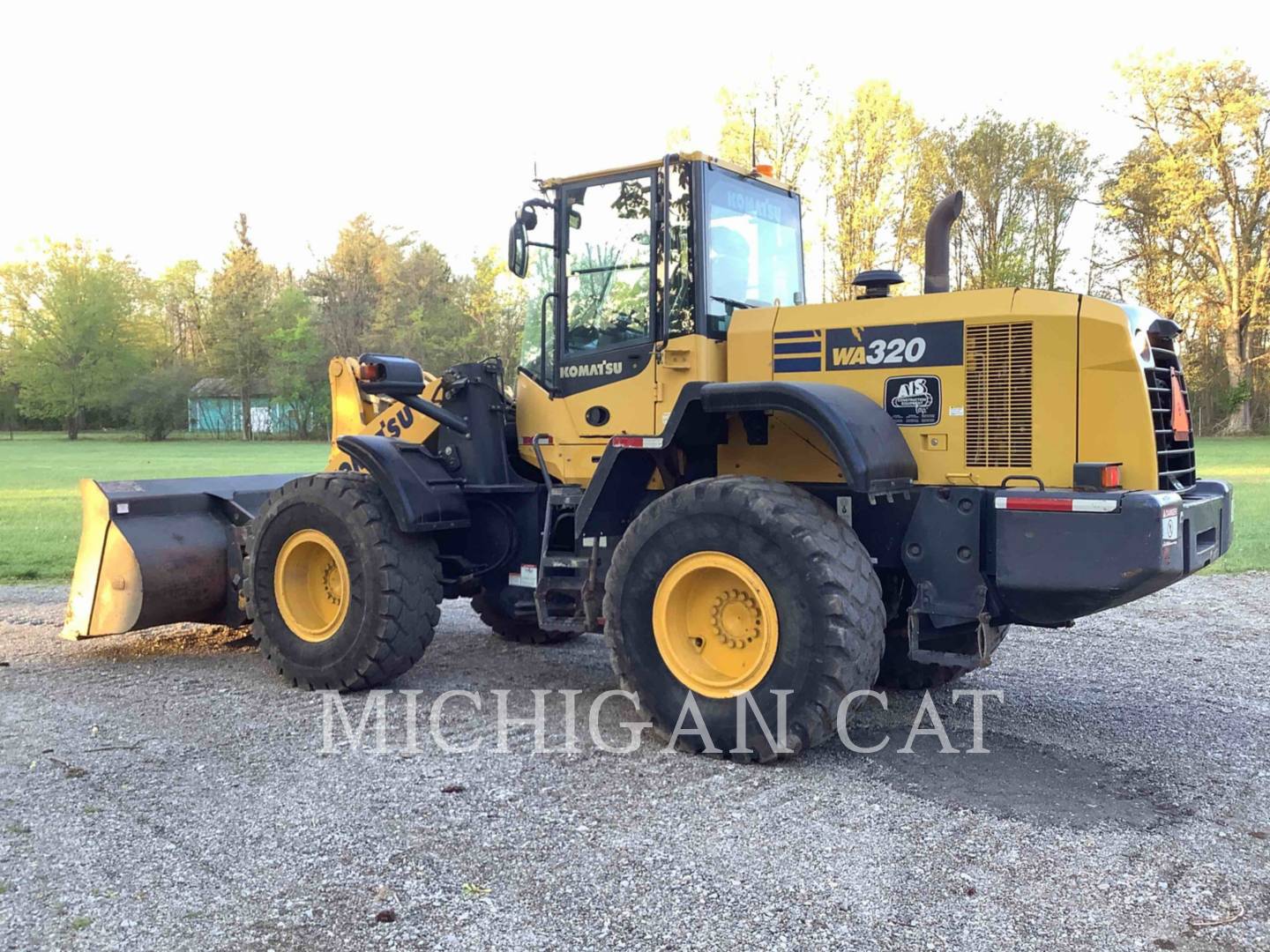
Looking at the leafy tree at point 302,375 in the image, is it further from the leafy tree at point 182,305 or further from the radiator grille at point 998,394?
the radiator grille at point 998,394

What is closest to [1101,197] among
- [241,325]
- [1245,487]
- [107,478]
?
[1245,487]

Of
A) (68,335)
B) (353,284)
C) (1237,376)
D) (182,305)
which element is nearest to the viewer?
(1237,376)

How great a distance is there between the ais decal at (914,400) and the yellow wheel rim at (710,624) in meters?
A: 1.13

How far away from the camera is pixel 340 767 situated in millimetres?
5039

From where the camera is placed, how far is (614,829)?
167 inches

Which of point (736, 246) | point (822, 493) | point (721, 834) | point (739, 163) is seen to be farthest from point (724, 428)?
point (721, 834)

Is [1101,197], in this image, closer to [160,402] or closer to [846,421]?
[846,421]

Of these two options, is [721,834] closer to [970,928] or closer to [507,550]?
[970,928]

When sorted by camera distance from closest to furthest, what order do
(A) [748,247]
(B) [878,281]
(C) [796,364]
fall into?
1. (C) [796,364]
2. (B) [878,281]
3. (A) [748,247]

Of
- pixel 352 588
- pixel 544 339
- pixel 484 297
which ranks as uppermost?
pixel 484 297

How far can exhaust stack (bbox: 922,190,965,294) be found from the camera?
A: 577 cm

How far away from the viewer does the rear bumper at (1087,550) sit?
4531 mm

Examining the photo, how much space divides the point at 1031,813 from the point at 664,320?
319cm

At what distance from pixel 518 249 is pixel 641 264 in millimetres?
823
